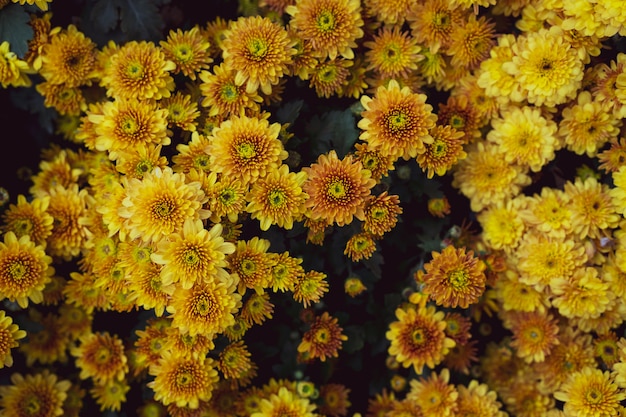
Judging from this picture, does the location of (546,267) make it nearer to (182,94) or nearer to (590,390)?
(590,390)

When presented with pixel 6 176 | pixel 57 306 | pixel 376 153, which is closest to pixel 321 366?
pixel 376 153

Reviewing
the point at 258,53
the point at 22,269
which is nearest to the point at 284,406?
the point at 22,269

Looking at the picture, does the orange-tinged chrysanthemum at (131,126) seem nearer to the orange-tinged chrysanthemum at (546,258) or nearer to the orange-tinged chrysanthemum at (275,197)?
the orange-tinged chrysanthemum at (275,197)

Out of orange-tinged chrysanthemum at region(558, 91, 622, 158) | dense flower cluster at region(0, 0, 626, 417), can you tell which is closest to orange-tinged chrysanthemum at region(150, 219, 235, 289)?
dense flower cluster at region(0, 0, 626, 417)

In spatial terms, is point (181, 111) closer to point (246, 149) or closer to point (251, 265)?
point (246, 149)

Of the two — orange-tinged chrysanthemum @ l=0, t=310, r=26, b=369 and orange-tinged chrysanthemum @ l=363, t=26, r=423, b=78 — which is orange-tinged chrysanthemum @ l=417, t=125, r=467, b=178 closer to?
orange-tinged chrysanthemum @ l=363, t=26, r=423, b=78
